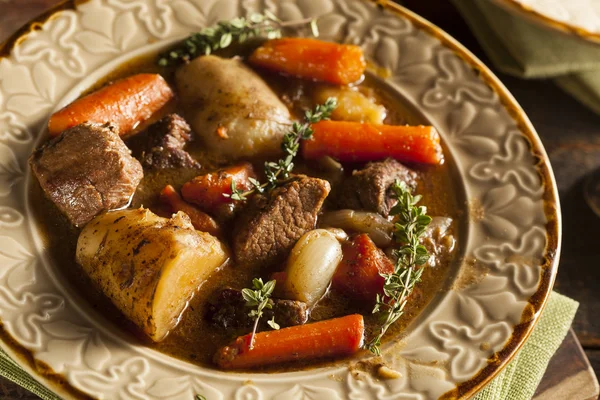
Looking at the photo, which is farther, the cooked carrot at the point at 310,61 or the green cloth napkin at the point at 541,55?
the green cloth napkin at the point at 541,55

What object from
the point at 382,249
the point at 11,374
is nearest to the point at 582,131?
the point at 382,249

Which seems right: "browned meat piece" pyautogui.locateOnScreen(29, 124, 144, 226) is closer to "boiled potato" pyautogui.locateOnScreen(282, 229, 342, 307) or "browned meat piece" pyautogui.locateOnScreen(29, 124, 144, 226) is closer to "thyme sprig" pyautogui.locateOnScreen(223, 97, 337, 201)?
"thyme sprig" pyautogui.locateOnScreen(223, 97, 337, 201)

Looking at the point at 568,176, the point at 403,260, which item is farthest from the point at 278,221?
the point at 568,176

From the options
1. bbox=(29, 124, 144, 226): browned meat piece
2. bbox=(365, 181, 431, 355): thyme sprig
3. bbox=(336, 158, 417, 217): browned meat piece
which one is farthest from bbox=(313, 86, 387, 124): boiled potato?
bbox=(29, 124, 144, 226): browned meat piece

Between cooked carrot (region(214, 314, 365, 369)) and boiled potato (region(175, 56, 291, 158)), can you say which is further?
boiled potato (region(175, 56, 291, 158))

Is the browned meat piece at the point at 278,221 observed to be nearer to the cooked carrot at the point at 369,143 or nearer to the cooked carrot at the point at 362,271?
the cooked carrot at the point at 362,271

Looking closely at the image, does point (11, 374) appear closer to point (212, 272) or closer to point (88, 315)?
point (88, 315)

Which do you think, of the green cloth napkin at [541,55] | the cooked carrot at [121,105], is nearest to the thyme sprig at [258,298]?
the cooked carrot at [121,105]
